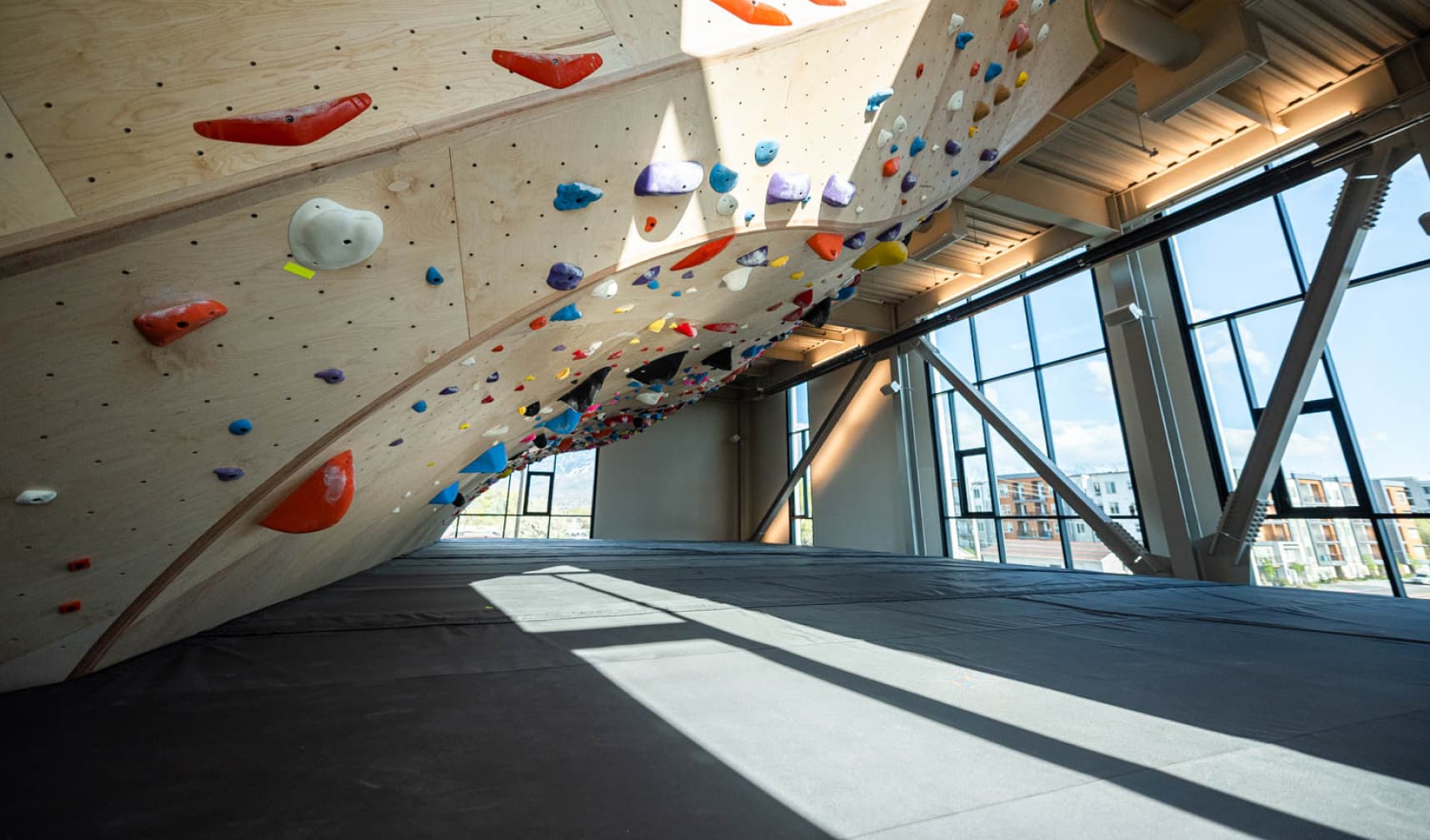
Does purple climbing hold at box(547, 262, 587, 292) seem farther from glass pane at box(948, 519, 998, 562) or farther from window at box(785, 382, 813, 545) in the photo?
window at box(785, 382, 813, 545)

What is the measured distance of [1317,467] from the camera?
198 inches

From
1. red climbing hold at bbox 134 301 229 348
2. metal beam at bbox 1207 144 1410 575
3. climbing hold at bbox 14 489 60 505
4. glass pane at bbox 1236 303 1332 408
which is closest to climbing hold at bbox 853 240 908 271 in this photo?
red climbing hold at bbox 134 301 229 348

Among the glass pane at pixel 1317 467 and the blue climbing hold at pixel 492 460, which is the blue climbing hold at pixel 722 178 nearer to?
the blue climbing hold at pixel 492 460

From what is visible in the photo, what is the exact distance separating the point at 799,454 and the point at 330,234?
1138 centimetres

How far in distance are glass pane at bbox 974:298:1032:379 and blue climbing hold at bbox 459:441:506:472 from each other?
6928 mm

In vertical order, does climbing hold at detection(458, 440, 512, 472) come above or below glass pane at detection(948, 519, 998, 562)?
above

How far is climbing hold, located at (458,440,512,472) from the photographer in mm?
3020

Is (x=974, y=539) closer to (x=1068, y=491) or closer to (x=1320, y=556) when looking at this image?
(x=1068, y=491)

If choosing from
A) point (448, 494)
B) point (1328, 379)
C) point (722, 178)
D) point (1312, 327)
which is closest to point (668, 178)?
point (722, 178)

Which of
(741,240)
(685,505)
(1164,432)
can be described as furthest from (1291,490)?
(685,505)

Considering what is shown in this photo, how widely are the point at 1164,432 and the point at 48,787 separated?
7.20m

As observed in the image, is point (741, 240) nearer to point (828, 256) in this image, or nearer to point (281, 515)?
point (828, 256)

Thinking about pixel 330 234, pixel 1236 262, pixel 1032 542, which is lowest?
pixel 1032 542

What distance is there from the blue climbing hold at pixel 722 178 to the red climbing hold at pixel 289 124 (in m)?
0.93
